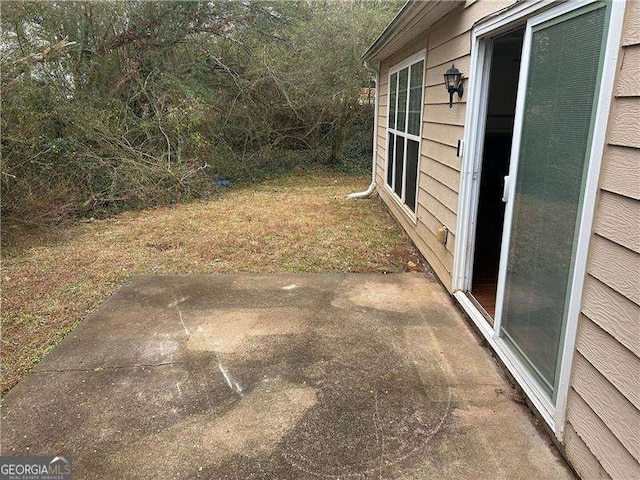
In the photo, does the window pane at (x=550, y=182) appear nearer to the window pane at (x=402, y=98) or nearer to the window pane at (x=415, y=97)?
the window pane at (x=415, y=97)

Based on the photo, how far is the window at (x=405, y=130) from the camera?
4.88 metres

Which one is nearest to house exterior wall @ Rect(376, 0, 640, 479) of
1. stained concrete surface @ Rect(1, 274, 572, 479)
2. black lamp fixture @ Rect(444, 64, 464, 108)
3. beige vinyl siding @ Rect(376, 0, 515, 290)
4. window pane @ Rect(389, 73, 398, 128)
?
stained concrete surface @ Rect(1, 274, 572, 479)

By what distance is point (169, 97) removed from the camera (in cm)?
803

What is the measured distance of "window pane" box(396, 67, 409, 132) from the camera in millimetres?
5484

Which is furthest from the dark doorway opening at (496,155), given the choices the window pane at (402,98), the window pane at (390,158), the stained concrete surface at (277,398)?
the window pane at (390,158)

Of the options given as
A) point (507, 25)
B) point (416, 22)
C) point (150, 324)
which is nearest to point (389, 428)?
point (150, 324)

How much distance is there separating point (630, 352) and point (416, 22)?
3499 mm

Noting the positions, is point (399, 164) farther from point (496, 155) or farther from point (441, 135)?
point (441, 135)

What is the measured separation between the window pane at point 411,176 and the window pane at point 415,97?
0.18 meters

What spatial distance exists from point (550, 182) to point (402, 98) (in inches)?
155

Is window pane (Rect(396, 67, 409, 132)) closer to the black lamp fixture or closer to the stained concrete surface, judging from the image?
the black lamp fixture

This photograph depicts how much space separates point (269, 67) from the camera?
928 centimetres

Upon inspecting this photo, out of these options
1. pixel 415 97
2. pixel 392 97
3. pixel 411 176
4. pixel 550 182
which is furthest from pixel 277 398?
pixel 392 97

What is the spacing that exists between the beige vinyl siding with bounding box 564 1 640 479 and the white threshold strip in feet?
0.85
